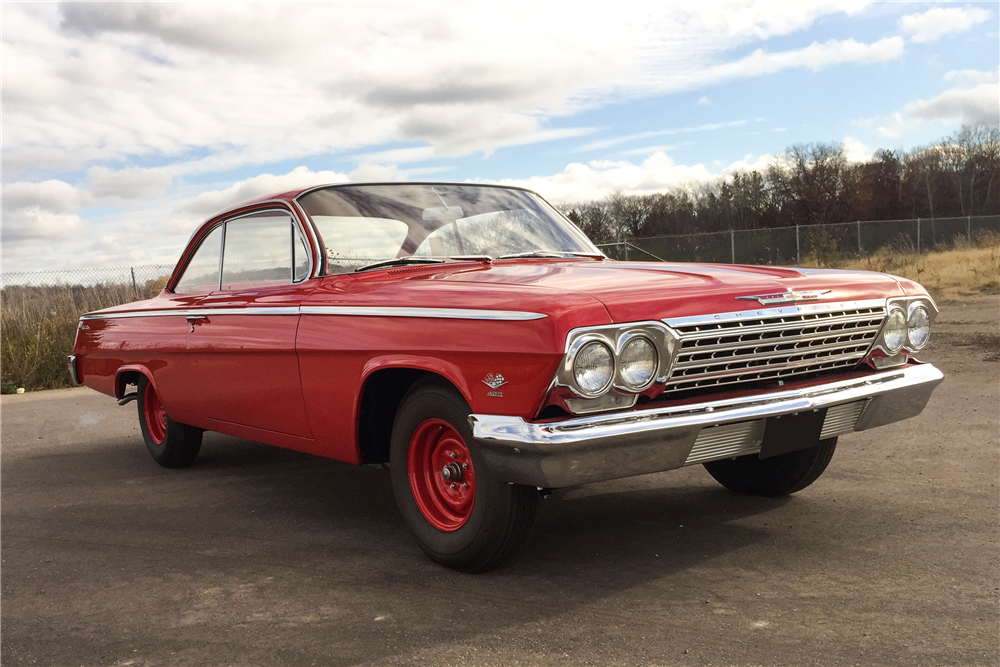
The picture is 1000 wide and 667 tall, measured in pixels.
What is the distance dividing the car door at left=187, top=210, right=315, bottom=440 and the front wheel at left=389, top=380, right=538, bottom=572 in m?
0.76

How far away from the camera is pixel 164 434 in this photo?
6141 mm

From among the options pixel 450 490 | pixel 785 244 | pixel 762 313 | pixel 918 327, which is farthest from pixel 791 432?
pixel 785 244

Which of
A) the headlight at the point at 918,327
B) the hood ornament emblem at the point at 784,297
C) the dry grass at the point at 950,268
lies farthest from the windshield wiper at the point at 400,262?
the dry grass at the point at 950,268

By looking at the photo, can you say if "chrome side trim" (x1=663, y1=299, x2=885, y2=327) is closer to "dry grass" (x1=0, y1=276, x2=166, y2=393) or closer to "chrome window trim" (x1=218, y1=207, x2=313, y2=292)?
"chrome window trim" (x1=218, y1=207, x2=313, y2=292)

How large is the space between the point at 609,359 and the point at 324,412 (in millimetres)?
1589

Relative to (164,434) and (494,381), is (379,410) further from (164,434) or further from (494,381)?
(164,434)

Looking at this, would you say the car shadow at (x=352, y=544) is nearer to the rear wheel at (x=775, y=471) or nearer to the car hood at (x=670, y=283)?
the rear wheel at (x=775, y=471)

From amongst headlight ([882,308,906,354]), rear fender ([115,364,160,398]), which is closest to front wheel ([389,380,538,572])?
headlight ([882,308,906,354])

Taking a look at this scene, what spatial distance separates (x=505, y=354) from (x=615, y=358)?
1.24 feet

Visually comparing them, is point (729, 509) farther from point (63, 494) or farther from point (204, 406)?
point (63, 494)

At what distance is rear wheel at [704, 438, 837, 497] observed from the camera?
4.36m

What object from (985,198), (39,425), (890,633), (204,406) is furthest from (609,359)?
(985,198)

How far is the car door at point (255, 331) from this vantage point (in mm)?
4270

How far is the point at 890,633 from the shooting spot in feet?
9.39
